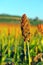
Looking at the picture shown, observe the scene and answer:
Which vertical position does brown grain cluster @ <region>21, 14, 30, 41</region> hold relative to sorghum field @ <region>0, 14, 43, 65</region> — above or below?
above

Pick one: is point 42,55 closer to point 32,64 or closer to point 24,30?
point 32,64

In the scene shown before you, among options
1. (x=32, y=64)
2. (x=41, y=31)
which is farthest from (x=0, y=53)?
(x=41, y=31)

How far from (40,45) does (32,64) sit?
21.5 inches

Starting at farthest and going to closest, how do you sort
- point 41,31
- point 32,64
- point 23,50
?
point 41,31 < point 23,50 < point 32,64

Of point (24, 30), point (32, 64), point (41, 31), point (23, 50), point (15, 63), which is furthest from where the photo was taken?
point (41, 31)

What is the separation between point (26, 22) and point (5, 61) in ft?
2.73

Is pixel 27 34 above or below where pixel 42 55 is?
above

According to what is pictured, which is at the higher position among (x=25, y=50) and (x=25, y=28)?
(x=25, y=28)

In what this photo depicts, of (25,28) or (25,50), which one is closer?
(25,28)

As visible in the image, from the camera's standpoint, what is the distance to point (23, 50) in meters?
3.44

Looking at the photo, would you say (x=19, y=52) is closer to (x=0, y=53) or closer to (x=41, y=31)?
(x=0, y=53)

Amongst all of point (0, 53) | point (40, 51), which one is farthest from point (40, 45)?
point (0, 53)

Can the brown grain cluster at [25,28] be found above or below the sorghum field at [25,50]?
above

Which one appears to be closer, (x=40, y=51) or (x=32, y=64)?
(x=32, y=64)
